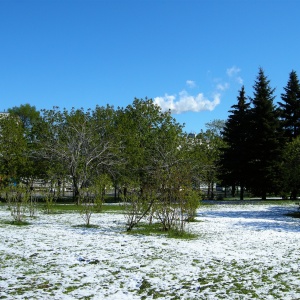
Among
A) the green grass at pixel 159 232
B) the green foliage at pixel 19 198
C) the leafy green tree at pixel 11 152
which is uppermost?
the leafy green tree at pixel 11 152

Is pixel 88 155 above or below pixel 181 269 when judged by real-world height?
above

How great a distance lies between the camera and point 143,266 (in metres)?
7.96

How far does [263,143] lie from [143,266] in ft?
102

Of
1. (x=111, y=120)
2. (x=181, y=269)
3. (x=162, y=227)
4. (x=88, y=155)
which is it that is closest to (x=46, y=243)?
(x=181, y=269)

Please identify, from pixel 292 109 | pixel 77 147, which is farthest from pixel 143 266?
pixel 292 109

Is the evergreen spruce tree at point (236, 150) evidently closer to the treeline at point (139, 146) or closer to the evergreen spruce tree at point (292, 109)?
the treeline at point (139, 146)

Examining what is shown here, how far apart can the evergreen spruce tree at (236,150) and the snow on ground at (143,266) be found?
81.9ft

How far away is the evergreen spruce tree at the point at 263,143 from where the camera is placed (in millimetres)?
36013

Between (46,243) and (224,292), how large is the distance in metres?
5.82

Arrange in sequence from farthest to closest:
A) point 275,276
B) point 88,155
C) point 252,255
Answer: point 88,155, point 252,255, point 275,276

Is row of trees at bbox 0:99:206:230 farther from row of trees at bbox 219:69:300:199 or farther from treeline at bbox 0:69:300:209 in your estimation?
row of trees at bbox 219:69:300:199

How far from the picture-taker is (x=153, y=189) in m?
13.9

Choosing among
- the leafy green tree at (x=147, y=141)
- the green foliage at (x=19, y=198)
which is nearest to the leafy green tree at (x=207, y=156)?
the leafy green tree at (x=147, y=141)

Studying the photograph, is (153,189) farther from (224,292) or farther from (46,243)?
(224,292)
